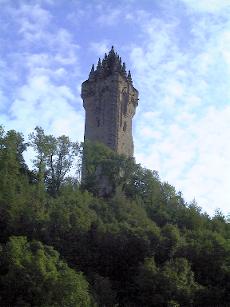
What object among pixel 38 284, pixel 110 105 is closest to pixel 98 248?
pixel 38 284

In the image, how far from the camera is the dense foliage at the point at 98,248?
3778 centimetres

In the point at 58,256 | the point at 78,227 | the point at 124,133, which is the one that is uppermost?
the point at 124,133

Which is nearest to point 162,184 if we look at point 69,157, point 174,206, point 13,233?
point 174,206

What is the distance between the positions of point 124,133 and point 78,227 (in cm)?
2987

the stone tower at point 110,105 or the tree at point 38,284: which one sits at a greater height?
the stone tower at point 110,105

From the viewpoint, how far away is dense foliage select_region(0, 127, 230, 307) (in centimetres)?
3778

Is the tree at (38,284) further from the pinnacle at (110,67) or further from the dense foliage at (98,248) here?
the pinnacle at (110,67)

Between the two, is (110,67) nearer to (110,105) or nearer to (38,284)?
(110,105)

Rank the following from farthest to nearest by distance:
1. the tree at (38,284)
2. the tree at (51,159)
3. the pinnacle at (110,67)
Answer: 1. the pinnacle at (110,67)
2. the tree at (51,159)
3. the tree at (38,284)

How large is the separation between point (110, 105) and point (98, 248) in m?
31.8

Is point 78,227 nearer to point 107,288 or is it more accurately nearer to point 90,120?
point 107,288

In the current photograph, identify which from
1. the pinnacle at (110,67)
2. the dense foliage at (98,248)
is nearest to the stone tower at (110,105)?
the pinnacle at (110,67)

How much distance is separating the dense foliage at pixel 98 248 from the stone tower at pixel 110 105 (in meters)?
14.2

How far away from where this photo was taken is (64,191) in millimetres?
55406
